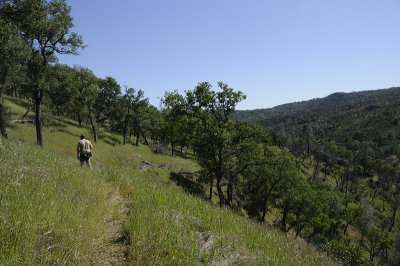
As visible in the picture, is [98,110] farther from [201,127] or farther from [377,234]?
[377,234]

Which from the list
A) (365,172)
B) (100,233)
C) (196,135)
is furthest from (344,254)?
(365,172)

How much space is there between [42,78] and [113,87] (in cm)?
3098

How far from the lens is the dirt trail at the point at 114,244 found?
281cm

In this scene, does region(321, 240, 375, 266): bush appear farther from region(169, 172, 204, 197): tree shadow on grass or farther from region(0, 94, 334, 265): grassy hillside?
region(169, 172, 204, 197): tree shadow on grass

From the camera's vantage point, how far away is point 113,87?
147ft

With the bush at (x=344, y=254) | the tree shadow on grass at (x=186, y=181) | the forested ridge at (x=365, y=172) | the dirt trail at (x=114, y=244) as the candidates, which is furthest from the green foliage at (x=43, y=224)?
the forested ridge at (x=365, y=172)

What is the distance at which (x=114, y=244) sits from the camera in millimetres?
3268

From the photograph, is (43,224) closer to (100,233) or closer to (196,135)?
(100,233)

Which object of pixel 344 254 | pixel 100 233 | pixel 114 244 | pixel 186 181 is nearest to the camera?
pixel 114 244

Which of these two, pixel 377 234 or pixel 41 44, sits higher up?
pixel 41 44

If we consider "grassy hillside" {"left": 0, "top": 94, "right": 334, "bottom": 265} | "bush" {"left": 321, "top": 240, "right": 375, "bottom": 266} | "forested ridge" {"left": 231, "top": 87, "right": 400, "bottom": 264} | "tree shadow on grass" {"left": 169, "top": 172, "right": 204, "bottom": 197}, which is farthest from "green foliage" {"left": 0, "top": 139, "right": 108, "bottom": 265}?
"forested ridge" {"left": 231, "top": 87, "right": 400, "bottom": 264}

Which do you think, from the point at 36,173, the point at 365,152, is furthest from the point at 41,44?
the point at 365,152

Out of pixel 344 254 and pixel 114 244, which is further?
pixel 344 254

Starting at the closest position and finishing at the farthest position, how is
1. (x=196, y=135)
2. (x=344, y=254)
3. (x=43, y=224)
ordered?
(x=43, y=224), (x=196, y=135), (x=344, y=254)
